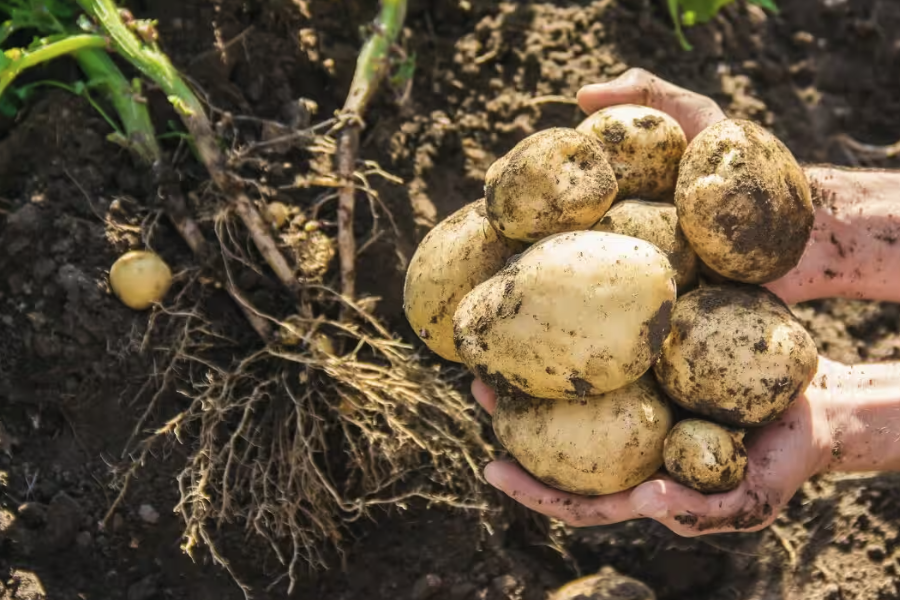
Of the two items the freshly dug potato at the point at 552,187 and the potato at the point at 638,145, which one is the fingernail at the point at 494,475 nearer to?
the freshly dug potato at the point at 552,187

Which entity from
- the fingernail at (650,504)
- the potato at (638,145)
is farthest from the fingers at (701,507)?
the potato at (638,145)

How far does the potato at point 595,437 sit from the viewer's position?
160 centimetres

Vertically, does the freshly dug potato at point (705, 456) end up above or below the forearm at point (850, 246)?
below

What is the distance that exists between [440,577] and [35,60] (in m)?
1.55

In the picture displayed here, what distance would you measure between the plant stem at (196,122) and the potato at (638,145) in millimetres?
815

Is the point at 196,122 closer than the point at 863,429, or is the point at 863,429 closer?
the point at 863,429

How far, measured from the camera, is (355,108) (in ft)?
7.23

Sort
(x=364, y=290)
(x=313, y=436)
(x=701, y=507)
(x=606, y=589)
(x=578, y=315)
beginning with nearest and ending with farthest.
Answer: (x=578, y=315) → (x=701, y=507) → (x=606, y=589) → (x=313, y=436) → (x=364, y=290)

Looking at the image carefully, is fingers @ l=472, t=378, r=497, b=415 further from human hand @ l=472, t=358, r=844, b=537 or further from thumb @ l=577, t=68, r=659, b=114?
thumb @ l=577, t=68, r=659, b=114

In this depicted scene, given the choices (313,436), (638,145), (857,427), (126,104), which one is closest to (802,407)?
(857,427)

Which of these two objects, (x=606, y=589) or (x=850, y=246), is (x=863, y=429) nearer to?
(x=850, y=246)

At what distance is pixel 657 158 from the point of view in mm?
1798

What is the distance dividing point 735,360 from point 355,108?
118 cm

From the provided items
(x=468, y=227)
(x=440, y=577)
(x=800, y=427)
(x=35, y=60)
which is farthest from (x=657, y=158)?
(x=35, y=60)
